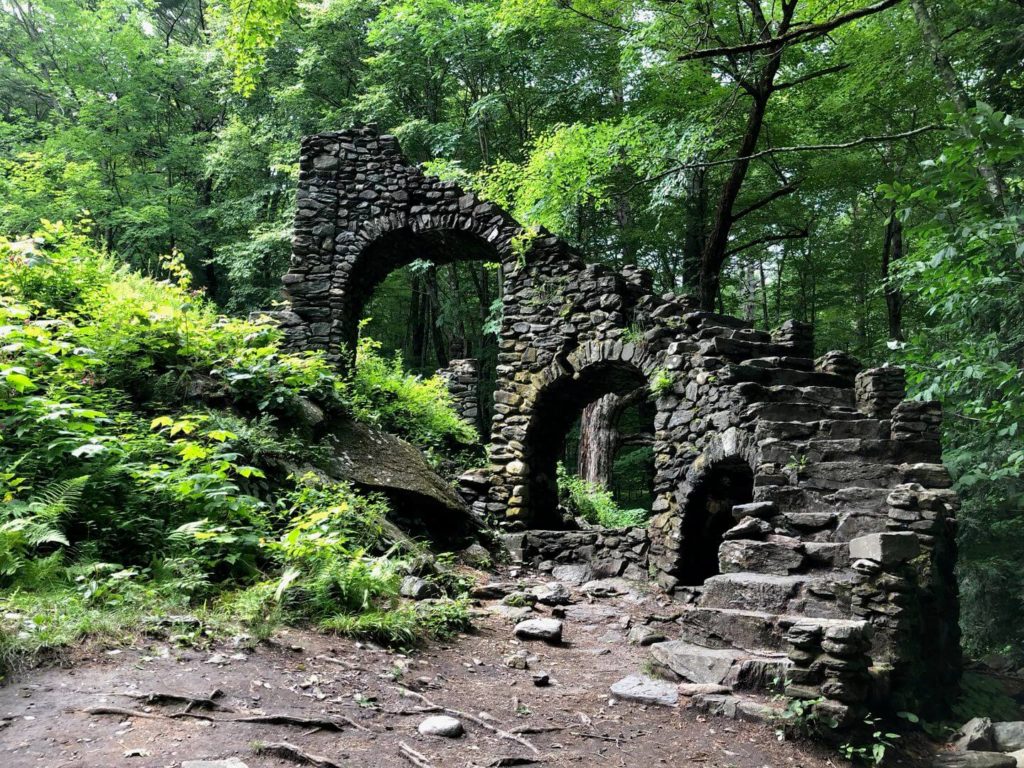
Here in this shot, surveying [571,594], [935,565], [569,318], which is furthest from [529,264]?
[935,565]

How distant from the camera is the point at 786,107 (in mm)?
13117

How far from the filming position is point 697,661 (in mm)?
4793

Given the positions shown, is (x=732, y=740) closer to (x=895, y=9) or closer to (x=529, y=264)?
(x=529, y=264)

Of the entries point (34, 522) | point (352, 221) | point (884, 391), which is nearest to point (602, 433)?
point (352, 221)

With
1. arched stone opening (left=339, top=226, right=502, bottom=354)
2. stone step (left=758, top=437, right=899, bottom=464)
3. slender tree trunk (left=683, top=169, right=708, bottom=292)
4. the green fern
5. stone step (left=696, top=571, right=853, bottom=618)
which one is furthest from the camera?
slender tree trunk (left=683, top=169, right=708, bottom=292)

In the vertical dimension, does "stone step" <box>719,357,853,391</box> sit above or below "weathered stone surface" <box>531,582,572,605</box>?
above

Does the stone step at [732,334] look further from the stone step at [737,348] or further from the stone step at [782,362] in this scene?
the stone step at [782,362]

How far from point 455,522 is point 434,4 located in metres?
13.0

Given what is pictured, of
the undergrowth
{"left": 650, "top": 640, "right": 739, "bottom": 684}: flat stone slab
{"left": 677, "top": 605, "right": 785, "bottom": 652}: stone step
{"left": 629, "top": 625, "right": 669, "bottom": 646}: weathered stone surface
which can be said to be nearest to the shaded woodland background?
the undergrowth

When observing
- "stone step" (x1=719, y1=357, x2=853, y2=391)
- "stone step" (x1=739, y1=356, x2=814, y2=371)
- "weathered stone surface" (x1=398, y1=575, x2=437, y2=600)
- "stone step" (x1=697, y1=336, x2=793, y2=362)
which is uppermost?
"stone step" (x1=697, y1=336, x2=793, y2=362)

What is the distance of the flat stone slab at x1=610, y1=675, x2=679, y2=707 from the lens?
4.34 metres

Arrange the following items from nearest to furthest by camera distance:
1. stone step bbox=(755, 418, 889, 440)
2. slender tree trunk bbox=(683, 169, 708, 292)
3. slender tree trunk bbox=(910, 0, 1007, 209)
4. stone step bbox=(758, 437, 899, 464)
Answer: stone step bbox=(758, 437, 899, 464) < stone step bbox=(755, 418, 889, 440) < slender tree trunk bbox=(910, 0, 1007, 209) < slender tree trunk bbox=(683, 169, 708, 292)

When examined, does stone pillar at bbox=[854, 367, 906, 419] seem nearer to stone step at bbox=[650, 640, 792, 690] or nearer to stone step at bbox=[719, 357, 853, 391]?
stone step at bbox=[719, 357, 853, 391]

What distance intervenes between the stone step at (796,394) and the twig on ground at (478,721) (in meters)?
5.13
